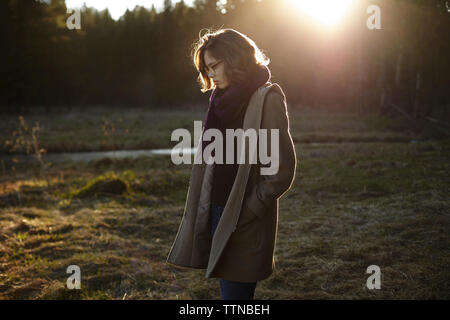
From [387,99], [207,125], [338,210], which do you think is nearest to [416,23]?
[338,210]

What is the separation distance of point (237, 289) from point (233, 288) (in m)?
0.02

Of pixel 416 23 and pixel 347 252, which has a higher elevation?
pixel 416 23

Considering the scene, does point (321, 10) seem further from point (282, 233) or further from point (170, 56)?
point (282, 233)

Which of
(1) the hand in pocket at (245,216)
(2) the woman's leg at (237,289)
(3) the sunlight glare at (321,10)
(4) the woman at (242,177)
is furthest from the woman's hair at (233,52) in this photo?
(3) the sunlight glare at (321,10)

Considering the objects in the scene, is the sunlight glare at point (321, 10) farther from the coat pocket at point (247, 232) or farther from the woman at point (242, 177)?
the coat pocket at point (247, 232)

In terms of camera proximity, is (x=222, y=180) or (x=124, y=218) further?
(x=124, y=218)

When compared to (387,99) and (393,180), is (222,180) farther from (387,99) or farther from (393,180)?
(387,99)

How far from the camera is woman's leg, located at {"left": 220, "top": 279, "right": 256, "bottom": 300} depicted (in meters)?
2.36

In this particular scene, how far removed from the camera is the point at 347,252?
14.7 feet

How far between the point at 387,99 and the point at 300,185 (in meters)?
18.1

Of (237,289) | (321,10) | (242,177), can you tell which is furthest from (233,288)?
(321,10)

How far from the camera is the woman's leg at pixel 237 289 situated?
236 centimetres

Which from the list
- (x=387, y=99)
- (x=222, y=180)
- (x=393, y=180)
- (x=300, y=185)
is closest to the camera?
(x=222, y=180)
